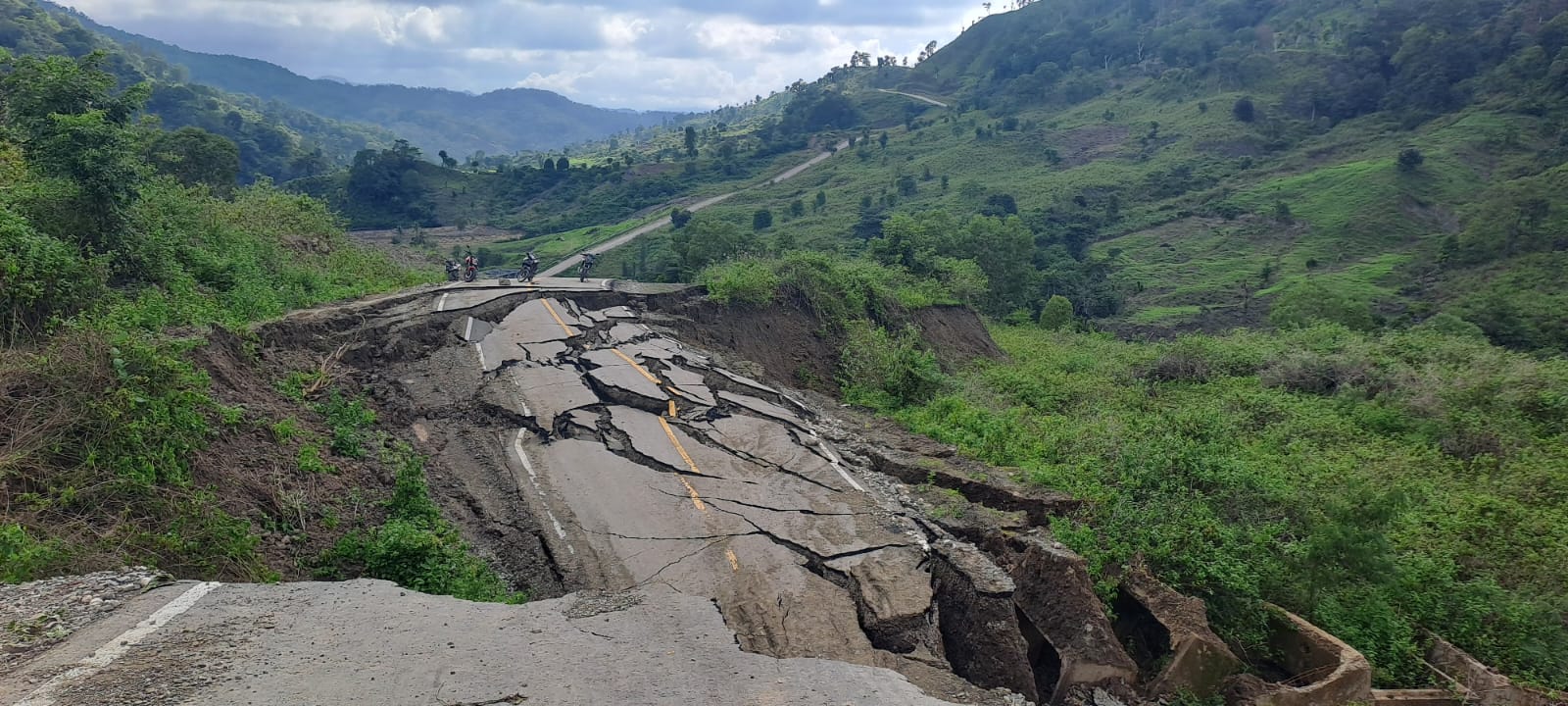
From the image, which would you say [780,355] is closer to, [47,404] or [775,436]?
[775,436]

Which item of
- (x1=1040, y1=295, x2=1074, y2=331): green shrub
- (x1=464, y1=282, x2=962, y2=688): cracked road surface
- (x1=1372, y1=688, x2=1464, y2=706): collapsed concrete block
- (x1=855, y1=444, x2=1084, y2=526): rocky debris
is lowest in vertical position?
(x1=1040, y1=295, x2=1074, y2=331): green shrub

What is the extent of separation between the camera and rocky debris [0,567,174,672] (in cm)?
490

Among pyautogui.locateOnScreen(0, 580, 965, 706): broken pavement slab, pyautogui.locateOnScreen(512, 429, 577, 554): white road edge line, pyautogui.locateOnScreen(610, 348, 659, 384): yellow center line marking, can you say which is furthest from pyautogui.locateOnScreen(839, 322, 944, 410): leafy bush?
pyautogui.locateOnScreen(0, 580, 965, 706): broken pavement slab

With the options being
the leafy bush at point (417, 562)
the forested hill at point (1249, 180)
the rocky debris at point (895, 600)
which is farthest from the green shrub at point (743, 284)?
the rocky debris at point (895, 600)

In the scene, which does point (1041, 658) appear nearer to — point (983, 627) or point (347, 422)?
point (983, 627)

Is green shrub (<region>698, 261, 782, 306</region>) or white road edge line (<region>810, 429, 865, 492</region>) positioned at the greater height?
green shrub (<region>698, 261, 782, 306</region>)

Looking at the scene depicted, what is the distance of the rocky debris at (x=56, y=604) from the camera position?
16.1 feet

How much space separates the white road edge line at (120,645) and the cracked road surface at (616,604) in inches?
0.6

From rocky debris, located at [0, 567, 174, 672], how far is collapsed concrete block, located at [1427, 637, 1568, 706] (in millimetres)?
11517

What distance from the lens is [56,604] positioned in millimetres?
5367

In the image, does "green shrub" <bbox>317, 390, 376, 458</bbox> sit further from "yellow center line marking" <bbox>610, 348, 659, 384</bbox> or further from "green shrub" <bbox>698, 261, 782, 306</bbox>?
"green shrub" <bbox>698, 261, 782, 306</bbox>

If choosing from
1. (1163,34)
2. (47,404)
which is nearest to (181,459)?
(47,404)

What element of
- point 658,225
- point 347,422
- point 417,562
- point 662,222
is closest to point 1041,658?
point 417,562

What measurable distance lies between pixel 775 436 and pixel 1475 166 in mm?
57596
